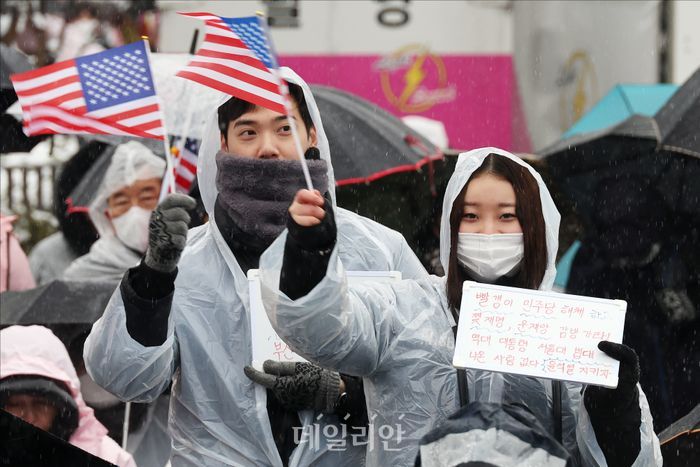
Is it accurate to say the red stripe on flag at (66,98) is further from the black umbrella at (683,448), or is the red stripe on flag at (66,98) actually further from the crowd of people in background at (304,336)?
the black umbrella at (683,448)

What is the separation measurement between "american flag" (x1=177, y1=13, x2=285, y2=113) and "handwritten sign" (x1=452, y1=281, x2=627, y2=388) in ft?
2.51

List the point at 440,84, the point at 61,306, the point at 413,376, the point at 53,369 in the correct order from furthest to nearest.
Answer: the point at 440,84 < the point at 61,306 < the point at 53,369 < the point at 413,376

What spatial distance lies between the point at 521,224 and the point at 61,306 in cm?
248

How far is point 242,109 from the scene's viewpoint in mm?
4348

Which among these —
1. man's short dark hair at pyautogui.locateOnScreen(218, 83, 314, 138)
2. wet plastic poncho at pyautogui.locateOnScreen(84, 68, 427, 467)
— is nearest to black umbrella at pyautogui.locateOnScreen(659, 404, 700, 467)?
wet plastic poncho at pyautogui.locateOnScreen(84, 68, 427, 467)

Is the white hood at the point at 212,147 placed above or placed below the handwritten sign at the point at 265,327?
above

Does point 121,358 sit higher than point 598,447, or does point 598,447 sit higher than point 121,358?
point 121,358

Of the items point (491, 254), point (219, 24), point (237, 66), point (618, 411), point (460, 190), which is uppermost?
point (219, 24)

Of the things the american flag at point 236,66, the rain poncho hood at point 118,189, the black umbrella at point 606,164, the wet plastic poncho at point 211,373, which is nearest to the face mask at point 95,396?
the rain poncho hood at point 118,189

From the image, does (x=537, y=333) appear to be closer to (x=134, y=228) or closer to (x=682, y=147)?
(x=682, y=147)

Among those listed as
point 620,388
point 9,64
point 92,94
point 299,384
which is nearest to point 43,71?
point 92,94

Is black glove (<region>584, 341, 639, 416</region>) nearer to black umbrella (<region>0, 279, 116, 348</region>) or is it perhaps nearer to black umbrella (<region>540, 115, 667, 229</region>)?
black umbrella (<region>0, 279, 116, 348</region>)

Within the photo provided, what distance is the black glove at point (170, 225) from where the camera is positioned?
357cm

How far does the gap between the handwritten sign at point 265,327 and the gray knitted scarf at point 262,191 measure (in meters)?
0.14
